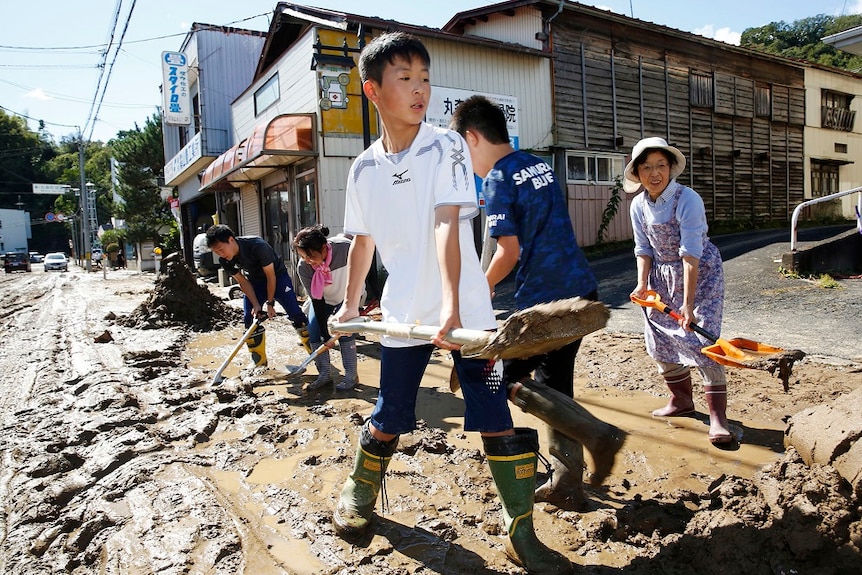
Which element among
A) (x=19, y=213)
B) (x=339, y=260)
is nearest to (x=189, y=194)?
(x=339, y=260)

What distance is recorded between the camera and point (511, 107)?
44.4 feet

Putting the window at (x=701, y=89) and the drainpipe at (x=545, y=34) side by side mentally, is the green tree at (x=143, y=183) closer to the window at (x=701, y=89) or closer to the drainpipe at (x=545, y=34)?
the drainpipe at (x=545, y=34)

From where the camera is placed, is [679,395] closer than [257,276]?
Yes

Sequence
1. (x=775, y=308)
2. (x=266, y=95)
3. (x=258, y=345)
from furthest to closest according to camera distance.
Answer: (x=266, y=95), (x=775, y=308), (x=258, y=345)

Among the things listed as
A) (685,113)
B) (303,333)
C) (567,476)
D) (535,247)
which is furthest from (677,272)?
(685,113)

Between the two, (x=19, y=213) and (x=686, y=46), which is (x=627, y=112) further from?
(x=19, y=213)

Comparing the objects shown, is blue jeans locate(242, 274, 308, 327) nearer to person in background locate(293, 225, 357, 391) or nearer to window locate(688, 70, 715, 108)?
person in background locate(293, 225, 357, 391)

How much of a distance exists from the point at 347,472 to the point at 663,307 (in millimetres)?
2033

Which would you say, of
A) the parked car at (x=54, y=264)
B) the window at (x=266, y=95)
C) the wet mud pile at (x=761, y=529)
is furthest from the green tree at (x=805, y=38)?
the parked car at (x=54, y=264)

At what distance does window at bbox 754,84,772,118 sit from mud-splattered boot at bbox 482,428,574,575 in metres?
20.8

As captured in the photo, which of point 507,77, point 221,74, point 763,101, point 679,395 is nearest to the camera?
point 679,395

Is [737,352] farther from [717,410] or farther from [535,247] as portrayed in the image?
[535,247]

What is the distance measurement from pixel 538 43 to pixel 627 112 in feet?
11.2

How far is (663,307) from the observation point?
10.8 feet
